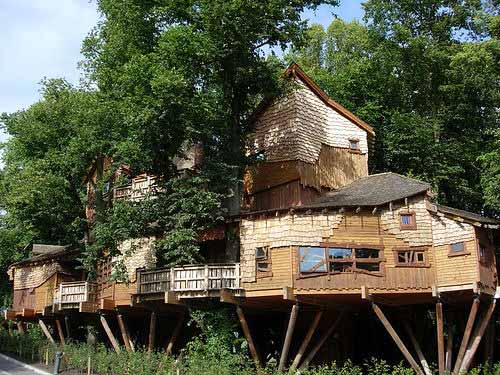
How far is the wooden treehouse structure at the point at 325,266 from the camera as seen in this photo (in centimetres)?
2428

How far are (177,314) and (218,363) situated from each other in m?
8.78

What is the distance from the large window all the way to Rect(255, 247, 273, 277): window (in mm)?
1389

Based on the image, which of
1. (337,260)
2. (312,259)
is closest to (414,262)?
(337,260)

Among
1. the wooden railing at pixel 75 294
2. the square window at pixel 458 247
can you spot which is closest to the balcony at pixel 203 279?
the wooden railing at pixel 75 294

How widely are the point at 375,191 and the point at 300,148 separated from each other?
199 inches

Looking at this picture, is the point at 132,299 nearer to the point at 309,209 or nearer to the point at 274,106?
the point at 309,209

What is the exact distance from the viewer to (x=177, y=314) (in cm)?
3164

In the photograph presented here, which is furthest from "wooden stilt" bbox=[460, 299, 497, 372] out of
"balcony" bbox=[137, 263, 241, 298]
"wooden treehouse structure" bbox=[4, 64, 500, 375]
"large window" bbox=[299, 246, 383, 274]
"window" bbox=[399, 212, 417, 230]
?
"balcony" bbox=[137, 263, 241, 298]

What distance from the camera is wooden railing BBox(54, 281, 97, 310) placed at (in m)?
31.8

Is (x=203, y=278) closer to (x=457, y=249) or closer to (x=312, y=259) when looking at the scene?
(x=312, y=259)

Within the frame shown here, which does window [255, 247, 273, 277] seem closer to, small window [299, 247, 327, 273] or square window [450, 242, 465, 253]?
small window [299, 247, 327, 273]

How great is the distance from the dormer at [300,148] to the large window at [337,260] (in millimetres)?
5960

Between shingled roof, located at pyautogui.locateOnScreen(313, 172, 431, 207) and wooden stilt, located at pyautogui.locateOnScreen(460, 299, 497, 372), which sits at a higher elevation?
shingled roof, located at pyautogui.locateOnScreen(313, 172, 431, 207)

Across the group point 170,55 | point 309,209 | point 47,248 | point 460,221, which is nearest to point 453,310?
point 460,221
